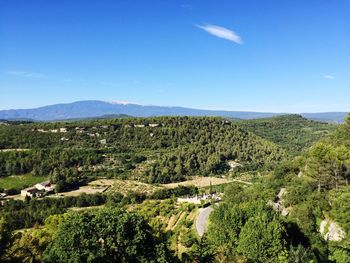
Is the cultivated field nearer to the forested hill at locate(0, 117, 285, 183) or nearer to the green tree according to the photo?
the forested hill at locate(0, 117, 285, 183)

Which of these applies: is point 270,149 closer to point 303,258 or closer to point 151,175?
point 151,175

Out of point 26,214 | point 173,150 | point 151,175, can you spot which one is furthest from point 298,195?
point 173,150

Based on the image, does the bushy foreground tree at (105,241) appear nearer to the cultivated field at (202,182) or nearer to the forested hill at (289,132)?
the cultivated field at (202,182)

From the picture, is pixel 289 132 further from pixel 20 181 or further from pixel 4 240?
pixel 4 240

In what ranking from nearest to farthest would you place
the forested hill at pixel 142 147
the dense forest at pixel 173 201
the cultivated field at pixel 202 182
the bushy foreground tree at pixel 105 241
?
the bushy foreground tree at pixel 105 241 → the dense forest at pixel 173 201 → the cultivated field at pixel 202 182 → the forested hill at pixel 142 147

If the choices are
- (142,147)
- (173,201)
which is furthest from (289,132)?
(173,201)

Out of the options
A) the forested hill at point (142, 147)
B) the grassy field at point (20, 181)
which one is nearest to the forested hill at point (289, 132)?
the forested hill at point (142, 147)
